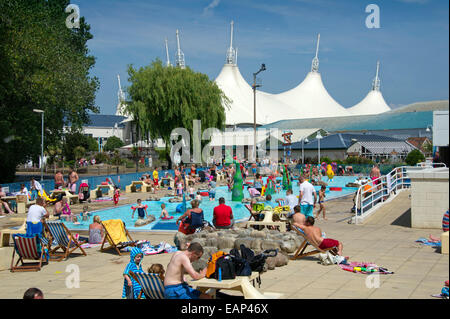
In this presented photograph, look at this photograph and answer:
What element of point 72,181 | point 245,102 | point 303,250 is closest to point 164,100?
point 72,181

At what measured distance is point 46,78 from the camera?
1011 inches

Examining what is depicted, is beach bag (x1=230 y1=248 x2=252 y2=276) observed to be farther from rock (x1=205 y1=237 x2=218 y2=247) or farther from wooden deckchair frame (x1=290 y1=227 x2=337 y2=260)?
rock (x1=205 y1=237 x2=218 y2=247)

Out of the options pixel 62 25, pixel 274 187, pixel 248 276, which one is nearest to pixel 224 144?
pixel 62 25

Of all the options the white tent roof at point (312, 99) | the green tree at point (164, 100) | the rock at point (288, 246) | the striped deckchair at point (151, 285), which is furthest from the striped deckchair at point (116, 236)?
the white tent roof at point (312, 99)

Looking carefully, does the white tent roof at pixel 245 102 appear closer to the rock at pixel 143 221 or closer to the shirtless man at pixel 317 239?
the rock at pixel 143 221

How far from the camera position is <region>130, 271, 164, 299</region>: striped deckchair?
18.6 feet

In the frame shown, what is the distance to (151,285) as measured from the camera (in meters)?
5.74

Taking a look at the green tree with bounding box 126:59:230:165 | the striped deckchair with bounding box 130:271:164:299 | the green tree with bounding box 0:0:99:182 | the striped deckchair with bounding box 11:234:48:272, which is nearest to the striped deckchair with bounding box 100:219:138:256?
the striped deckchair with bounding box 11:234:48:272

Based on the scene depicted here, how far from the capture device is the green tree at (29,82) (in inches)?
969

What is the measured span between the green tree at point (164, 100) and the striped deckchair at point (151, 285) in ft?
97.8

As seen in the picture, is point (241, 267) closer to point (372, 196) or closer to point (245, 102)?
point (372, 196)
